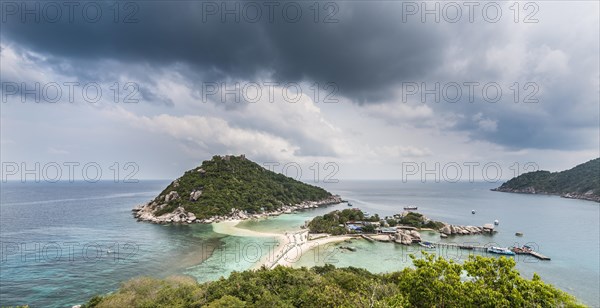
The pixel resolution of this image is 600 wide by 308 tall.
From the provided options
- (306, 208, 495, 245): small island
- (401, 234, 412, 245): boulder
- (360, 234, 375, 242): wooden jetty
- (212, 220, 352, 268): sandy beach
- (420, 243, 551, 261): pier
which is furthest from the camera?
(306, 208, 495, 245): small island

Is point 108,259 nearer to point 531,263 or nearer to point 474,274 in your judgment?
point 474,274

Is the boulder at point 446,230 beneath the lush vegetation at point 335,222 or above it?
beneath

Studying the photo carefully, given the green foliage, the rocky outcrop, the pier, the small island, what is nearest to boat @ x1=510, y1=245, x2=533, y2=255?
the pier

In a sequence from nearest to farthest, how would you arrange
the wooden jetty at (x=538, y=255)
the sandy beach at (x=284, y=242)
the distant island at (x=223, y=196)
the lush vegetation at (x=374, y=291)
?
the lush vegetation at (x=374, y=291)
the sandy beach at (x=284, y=242)
the wooden jetty at (x=538, y=255)
the distant island at (x=223, y=196)

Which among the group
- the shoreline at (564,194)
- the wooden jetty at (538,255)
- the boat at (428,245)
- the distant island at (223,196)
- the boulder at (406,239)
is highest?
the distant island at (223,196)

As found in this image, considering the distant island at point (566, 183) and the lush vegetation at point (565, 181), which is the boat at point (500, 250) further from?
the lush vegetation at point (565, 181)

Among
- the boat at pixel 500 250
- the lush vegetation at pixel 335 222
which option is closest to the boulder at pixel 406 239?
the lush vegetation at pixel 335 222

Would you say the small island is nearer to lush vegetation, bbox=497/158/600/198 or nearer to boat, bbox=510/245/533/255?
boat, bbox=510/245/533/255
